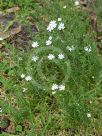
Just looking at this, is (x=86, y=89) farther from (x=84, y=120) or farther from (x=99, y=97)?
(x=84, y=120)

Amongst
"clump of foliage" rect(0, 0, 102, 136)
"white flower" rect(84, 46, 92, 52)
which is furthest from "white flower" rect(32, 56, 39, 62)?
"white flower" rect(84, 46, 92, 52)

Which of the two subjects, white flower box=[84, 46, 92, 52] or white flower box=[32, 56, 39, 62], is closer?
white flower box=[84, 46, 92, 52]

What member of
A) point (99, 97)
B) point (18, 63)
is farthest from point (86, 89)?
point (18, 63)

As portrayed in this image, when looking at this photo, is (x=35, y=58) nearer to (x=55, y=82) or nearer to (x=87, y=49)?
(x=55, y=82)

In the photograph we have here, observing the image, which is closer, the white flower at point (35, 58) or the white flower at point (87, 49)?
the white flower at point (87, 49)

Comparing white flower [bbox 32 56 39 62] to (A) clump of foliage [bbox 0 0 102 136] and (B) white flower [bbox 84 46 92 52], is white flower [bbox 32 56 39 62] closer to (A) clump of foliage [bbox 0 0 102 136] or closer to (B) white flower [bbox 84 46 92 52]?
(A) clump of foliage [bbox 0 0 102 136]

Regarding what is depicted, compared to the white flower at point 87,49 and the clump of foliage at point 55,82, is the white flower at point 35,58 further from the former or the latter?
the white flower at point 87,49

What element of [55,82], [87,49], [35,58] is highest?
[87,49]

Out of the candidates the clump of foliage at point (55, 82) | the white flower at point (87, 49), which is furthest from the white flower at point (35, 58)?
the white flower at point (87, 49)

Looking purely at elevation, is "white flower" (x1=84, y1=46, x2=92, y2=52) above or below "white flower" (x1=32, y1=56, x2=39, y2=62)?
above

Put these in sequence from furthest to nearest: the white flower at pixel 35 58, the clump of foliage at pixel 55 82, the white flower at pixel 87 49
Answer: the white flower at pixel 35 58 < the white flower at pixel 87 49 < the clump of foliage at pixel 55 82

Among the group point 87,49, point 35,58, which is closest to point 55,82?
point 35,58
